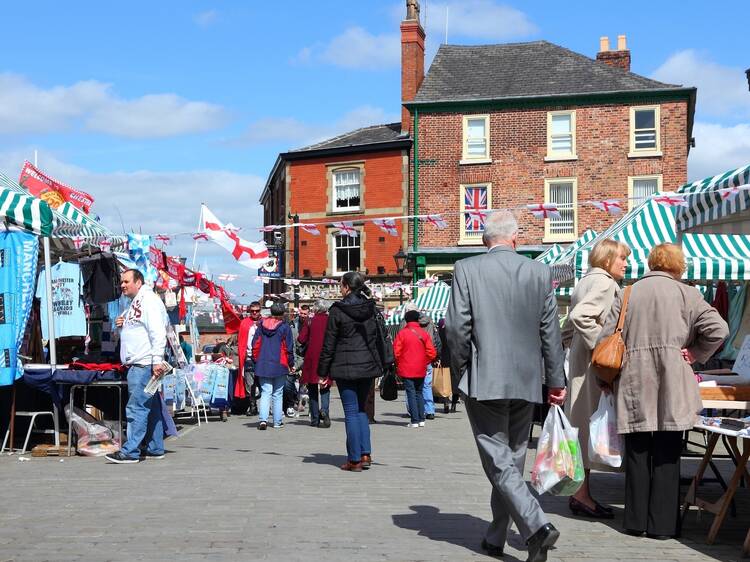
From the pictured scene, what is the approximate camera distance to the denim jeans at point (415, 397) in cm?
1491

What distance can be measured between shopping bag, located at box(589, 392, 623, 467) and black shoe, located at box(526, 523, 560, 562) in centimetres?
129

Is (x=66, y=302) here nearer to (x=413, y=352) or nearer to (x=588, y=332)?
(x=413, y=352)

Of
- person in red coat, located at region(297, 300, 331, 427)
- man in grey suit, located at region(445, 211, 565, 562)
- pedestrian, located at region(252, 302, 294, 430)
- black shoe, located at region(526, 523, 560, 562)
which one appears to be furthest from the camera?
person in red coat, located at region(297, 300, 331, 427)

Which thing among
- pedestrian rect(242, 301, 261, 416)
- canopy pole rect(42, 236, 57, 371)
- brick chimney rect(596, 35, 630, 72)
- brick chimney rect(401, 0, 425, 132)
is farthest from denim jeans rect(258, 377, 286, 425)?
brick chimney rect(596, 35, 630, 72)

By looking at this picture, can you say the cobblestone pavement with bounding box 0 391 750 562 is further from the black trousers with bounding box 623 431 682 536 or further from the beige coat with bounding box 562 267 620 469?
the beige coat with bounding box 562 267 620 469

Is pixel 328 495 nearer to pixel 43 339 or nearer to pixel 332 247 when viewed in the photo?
pixel 43 339

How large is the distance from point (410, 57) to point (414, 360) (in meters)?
27.2

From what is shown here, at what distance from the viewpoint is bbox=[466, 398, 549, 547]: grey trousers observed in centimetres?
550

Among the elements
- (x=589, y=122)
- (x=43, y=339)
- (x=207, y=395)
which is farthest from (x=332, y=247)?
(x=43, y=339)


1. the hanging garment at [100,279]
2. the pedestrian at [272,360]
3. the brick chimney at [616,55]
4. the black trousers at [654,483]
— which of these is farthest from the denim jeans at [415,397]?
the brick chimney at [616,55]

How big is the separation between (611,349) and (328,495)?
270 cm

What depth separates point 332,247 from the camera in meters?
41.4

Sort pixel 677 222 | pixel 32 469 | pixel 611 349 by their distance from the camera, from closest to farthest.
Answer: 1. pixel 611 349
2. pixel 32 469
3. pixel 677 222

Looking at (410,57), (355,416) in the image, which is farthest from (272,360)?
(410,57)
